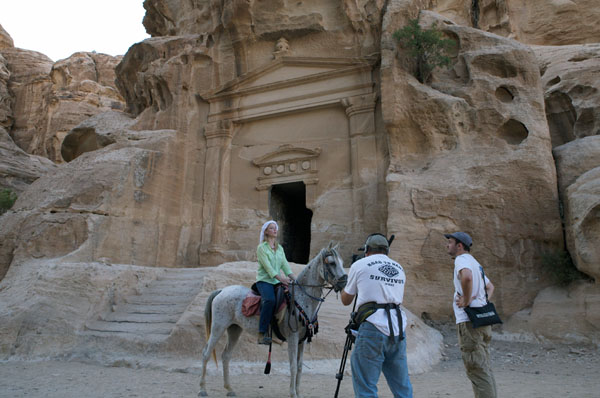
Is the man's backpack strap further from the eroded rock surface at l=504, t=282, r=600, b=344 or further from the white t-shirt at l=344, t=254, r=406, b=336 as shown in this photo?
the eroded rock surface at l=504, t=282, r=600, b=344

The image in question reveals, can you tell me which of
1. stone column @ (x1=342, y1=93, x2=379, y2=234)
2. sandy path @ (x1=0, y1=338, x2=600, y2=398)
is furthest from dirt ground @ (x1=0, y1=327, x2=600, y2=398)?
stone column @ (x1=342, y1=93, x2=379, y2=234)

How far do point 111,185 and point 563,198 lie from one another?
10.6 metres

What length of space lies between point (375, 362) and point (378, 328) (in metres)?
0.25

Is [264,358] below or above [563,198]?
below

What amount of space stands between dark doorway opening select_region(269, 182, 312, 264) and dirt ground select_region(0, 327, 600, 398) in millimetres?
7650

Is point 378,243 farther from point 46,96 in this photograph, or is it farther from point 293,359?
point 46,96

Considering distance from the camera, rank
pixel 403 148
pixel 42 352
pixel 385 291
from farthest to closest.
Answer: pixel 403 148
pixel 42 352
pixel 385 291

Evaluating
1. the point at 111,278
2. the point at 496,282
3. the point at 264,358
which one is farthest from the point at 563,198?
the point at 111,278

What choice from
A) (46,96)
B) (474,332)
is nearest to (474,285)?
(474,332)

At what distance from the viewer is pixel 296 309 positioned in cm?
499

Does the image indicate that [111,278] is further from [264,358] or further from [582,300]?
[582,300]

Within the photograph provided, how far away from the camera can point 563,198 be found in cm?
941

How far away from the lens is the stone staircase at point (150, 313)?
733cm

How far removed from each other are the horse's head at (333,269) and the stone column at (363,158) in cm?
705
